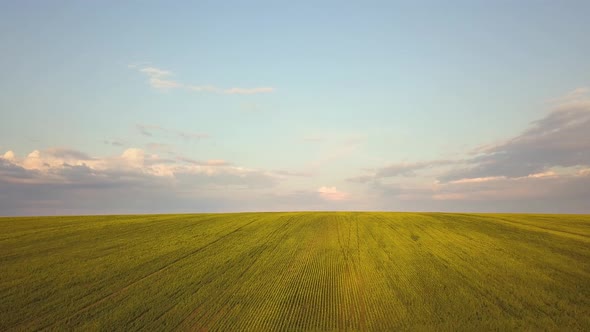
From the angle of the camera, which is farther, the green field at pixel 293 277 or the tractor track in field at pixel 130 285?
the green field at pixel 293 277

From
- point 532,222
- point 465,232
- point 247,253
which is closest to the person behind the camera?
point 247,253

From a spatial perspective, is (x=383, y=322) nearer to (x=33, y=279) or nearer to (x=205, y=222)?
(x=33, y=279)

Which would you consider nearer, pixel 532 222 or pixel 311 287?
pixel 311 287

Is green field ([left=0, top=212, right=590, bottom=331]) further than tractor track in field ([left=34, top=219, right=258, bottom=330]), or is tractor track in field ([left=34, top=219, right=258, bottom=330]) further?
green field ([left=0, top=212, right=590, bottom=331])

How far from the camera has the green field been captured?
1739 cm

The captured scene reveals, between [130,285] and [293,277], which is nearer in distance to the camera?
[130,285]

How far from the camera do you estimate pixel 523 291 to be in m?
20.6

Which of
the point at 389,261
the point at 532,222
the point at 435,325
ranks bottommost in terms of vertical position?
the point at 435,325

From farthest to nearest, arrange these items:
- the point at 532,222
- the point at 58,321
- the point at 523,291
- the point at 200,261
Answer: the point at 532,222, the point at 200,261, the point at 523,291, the point at 58,321

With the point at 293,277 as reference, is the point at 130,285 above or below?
below

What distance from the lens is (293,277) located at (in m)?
23.1

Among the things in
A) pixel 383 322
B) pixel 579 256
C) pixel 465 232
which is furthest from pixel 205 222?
pixel 579 256

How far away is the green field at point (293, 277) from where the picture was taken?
1739 cm

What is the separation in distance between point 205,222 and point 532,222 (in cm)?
3130
